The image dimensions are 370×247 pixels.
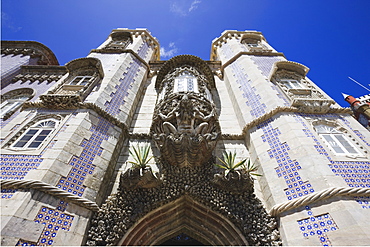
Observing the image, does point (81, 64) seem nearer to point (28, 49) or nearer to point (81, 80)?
point (81, 80)

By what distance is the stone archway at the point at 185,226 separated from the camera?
604 cm

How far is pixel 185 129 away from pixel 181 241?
13.4 ft

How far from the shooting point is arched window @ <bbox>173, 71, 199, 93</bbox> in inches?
390


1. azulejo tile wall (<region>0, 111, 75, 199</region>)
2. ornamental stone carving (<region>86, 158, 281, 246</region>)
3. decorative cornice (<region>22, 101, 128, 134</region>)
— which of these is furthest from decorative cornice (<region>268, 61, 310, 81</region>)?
azulejo tile wall (<region>0, 111, 75, 199</region>)

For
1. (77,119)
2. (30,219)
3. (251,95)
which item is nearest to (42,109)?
(77,119)

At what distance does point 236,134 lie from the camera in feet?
30.2

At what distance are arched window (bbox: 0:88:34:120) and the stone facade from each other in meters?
0.23

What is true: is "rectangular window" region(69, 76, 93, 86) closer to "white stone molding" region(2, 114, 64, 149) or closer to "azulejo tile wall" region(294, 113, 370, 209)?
"white stone molding" region(2, 114, 64, 149)

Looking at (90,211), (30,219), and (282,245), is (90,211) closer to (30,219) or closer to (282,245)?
(30,219)

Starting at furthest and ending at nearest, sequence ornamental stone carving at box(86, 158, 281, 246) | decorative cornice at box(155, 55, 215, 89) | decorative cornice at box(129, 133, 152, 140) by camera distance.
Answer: decorative cornice at box(155, 55, 215, 89), decorative cornice at box(129, 133, 152, 140), ornamental stone carving at box(86, 158, 281, 246)

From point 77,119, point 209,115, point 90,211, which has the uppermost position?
point 209,115

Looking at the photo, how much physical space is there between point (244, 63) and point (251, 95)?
3.50m

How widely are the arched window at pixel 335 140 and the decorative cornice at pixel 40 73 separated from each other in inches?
564

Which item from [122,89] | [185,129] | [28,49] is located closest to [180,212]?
[185,129]
